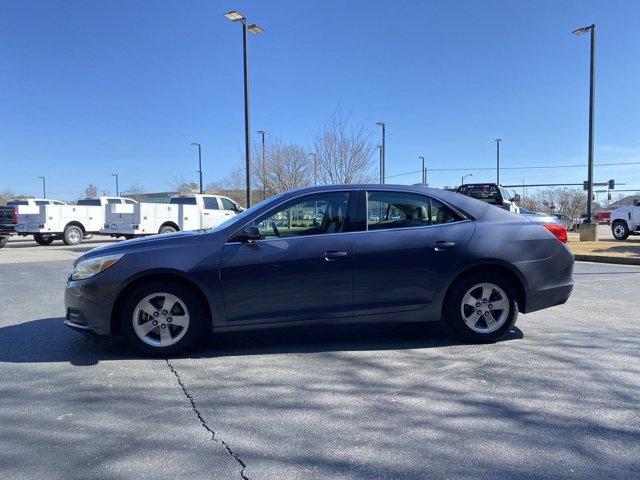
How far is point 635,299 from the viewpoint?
24.7 ft

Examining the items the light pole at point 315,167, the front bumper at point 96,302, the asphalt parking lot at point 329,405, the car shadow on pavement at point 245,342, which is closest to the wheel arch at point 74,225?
the light pole at point 315,167

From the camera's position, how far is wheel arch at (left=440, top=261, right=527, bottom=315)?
16.7ft

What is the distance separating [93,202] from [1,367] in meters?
20.6

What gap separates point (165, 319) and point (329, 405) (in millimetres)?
1903

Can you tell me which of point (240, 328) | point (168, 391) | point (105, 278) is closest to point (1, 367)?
point (105, 278)

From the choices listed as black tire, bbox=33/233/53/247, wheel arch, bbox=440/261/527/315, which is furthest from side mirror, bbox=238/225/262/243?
black tire, bbox=33/233/53/247

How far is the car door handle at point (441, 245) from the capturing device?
16.4 ft

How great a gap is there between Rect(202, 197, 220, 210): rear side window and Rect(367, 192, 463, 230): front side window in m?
16.3

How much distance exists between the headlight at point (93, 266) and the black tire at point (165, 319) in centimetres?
34

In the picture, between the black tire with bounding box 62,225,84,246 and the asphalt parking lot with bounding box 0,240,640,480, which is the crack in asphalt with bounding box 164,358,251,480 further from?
the black tire with bounding box 62,225,84,246

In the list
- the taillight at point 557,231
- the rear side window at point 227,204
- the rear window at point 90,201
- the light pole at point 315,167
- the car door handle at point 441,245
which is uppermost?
the light pole at point 315,167

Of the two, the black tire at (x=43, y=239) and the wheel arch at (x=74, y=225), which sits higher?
the wheel arch at (x=74, y=225)

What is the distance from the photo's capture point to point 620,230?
2119 centimetres

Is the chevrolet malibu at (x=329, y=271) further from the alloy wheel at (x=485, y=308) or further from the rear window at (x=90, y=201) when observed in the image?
the rear window at (x=90, y=201)
